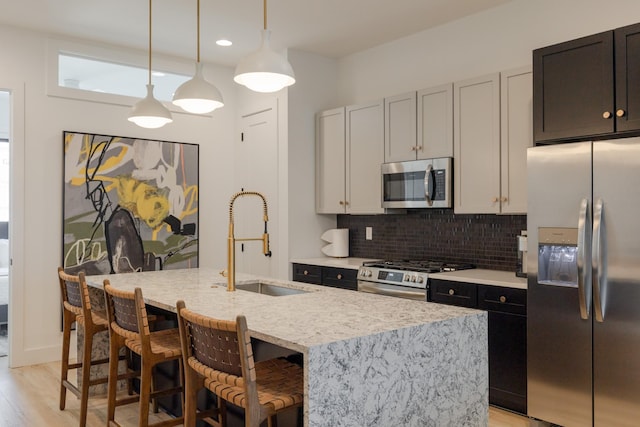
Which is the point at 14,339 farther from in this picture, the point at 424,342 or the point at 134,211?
the point at 424,342

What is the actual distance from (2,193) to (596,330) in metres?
7.14

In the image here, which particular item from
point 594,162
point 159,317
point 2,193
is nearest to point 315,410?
point 159,317

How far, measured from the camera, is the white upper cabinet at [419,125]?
427 centimetres

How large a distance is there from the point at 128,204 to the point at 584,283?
394 centimetres

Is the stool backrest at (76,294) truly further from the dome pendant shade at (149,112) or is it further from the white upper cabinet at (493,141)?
the white upper cabinet at (493,141)

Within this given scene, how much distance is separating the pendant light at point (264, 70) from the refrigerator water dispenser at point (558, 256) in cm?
173

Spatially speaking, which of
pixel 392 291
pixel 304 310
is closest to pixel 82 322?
pixel 304 310

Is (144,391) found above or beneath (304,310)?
beneath

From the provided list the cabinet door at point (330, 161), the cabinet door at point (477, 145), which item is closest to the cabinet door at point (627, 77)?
the cabinet door at point (477, 145)

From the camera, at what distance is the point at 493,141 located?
13.0 feet

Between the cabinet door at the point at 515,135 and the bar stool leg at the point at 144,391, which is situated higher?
the cabinet door at the point at 515,135

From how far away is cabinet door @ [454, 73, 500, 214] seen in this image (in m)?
3.93

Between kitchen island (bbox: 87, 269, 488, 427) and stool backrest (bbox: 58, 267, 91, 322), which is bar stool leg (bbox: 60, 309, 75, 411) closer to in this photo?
stool backrest (bbox: 58, 267, 91, 322)

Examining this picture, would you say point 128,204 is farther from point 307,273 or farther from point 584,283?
point 584,283
